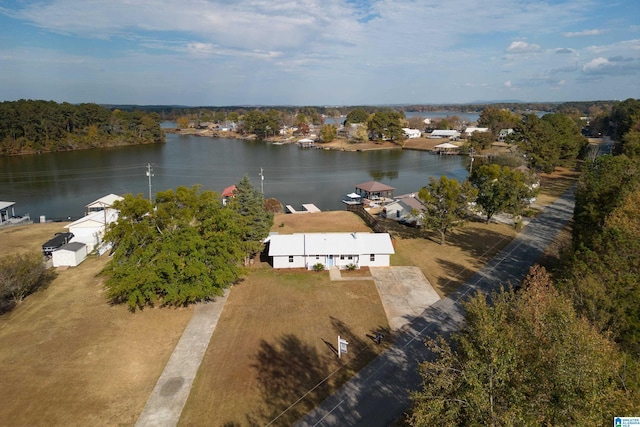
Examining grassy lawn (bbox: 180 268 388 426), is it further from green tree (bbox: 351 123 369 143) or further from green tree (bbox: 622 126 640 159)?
green tree (bbox: 351 123 369 143)

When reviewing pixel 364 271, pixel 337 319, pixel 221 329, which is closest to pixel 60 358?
pixel 221 329

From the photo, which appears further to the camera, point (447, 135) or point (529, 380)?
point (447, 135)

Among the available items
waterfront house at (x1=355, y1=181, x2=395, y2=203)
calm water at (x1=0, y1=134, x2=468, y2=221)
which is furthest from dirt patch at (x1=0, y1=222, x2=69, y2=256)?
waterfront house at (x1=355, y1=181, x2=395, y2=203)

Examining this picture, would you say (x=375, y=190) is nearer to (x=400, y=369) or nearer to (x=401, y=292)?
(x=401, y=292)

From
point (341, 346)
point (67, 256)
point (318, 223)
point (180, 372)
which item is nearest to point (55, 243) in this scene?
point (67, 256)

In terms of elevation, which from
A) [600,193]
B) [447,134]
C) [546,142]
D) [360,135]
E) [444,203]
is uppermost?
[447,134]

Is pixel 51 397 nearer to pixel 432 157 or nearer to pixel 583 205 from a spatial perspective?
pixel 583 205

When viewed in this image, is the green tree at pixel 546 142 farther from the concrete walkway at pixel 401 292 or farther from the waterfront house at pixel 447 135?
the waterfront house at pixel 447 135
